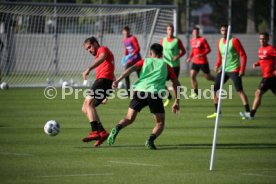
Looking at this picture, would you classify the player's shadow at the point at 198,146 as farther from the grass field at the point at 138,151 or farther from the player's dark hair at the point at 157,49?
the player's dark hair at the point at 157,49

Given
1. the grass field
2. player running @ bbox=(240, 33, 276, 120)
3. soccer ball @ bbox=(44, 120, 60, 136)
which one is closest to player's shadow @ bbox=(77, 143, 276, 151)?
the grass field

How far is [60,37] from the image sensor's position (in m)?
38.9

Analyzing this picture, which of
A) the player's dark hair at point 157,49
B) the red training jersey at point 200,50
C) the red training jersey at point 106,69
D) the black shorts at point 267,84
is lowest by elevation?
the black shorts at point 267,84

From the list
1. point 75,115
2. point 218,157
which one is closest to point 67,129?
point 75,115

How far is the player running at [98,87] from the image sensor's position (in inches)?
553

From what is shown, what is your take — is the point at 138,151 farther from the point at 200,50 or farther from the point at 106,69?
the point at 200,50

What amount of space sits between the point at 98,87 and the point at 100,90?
71 millimetres

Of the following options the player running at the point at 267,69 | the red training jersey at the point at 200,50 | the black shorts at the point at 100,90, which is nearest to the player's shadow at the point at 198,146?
the black shorts at the point at 100,90

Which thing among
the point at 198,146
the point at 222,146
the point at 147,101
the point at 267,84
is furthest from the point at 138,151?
the point at 267,84

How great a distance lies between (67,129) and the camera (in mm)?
17062

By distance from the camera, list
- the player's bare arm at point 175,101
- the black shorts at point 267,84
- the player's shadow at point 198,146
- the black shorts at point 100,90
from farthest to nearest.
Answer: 1. the black shorts at point 267,84
2. the black shorts at point 100,90
3. the player's shadow at point 198,146
4. the player's bare arm at point 175,101

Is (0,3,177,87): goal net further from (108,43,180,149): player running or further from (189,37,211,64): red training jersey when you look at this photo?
(108,43,180,149): player running

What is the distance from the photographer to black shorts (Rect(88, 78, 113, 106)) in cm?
1445

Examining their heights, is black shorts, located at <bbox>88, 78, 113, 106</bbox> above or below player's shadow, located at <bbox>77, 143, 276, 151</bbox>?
above
